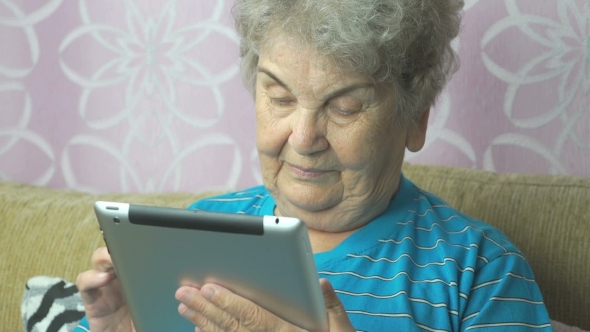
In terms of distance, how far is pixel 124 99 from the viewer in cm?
203

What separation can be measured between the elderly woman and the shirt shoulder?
5.0 inches

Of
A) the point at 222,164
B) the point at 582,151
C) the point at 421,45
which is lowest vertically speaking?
the point at 222,164

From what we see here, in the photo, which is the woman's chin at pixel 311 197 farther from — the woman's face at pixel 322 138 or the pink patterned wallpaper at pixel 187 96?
the pink patterned wallpaper at pixel 187 96

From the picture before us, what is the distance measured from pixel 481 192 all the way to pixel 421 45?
0.44 metres

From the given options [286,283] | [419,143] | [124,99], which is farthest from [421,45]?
[124,99]

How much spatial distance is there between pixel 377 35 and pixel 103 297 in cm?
58

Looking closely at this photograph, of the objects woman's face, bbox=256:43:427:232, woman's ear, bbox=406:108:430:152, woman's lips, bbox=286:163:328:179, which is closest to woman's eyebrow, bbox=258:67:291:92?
woman's face, bbox=256:43:427:232

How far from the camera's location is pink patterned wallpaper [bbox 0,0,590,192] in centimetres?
163

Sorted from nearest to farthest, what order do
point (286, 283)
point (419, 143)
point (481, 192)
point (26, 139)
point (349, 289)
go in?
point (286, 283)
point (349, 289)
point (419, 143)
point (481, 192)
point (26, 139)

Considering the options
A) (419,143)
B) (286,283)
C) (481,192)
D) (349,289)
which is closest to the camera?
(286,283)

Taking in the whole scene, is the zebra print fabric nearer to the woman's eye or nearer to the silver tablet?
the silver tablet

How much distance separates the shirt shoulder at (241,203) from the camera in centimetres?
148

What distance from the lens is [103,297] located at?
3.87 feet

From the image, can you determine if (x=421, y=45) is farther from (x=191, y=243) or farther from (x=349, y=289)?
(x=191, y=243)
